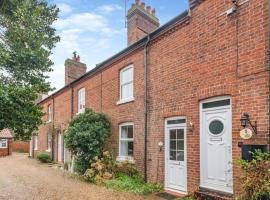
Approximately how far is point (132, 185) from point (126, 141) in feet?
9.31

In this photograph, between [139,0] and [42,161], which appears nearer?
[139,0]

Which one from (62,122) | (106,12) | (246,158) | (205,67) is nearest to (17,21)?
(106,12)

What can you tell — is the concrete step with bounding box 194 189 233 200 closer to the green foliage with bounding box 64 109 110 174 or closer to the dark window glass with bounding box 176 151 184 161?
the dark window glass with bounding box 176 151 184 161

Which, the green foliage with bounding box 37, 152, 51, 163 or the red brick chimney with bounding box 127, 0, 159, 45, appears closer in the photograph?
the red brick chimney with bounding box 127, 0, 159, 45

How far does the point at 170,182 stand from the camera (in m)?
10.0

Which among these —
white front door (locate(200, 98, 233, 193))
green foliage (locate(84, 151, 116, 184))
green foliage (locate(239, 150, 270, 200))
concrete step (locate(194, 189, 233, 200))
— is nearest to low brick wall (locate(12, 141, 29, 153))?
green foliage (locate(84, 151, 116, 184))

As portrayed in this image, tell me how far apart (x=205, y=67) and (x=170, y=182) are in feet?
14.1

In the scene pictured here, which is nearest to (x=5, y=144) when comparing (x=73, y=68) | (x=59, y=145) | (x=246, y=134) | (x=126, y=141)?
(x=59, y=145)

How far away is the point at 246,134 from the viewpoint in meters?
7.08

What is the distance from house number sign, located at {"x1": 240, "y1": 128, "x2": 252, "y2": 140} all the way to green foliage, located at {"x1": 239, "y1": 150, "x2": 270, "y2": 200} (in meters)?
0.46

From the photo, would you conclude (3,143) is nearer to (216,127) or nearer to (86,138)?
(86,138)

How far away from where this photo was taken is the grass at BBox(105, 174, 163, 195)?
10069mm

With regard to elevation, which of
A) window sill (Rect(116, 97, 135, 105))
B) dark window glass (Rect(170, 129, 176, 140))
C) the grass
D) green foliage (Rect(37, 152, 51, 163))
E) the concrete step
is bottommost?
green foliage (Rect(37, 152, 51, 163))

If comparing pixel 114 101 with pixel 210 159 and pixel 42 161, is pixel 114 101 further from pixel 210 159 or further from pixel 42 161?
pixel 42 161
